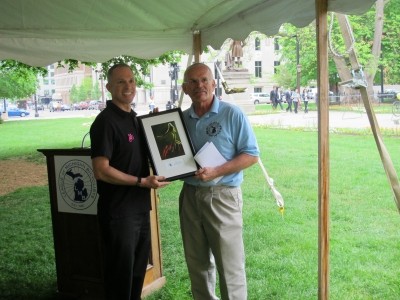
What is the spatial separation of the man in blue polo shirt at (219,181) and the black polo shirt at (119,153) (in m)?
0.38

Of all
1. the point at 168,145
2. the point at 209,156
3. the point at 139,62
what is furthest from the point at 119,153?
the point at 139,62

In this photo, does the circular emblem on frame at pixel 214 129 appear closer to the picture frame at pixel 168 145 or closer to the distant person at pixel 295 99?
the picture frame at pixel 168 145

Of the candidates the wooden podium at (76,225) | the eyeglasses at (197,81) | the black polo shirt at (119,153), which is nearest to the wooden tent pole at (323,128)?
the eyeglasses at (197,81)

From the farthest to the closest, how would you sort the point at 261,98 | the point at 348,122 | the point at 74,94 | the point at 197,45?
the point at 74,94 → the point at 261,98 → the point at 348,122 → the point at 197,45

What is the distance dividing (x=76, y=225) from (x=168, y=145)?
146 cm

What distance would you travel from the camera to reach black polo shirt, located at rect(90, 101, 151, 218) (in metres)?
2.78

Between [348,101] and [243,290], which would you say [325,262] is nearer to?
[243,290]

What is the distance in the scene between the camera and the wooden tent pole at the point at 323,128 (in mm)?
2756

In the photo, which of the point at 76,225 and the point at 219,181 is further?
the point at 76,225

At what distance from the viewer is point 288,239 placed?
588 cm

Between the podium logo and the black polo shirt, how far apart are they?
2.71 ft

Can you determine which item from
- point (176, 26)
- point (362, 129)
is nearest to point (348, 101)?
point (362, 129)

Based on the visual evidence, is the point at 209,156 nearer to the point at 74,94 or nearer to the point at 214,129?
the point at 214,129

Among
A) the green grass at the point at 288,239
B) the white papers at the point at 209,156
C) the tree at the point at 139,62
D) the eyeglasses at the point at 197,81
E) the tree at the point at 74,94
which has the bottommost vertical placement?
the green grass at the point at 288,239
